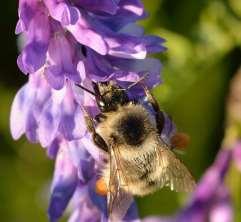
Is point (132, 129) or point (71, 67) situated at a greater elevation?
point (71, 67)

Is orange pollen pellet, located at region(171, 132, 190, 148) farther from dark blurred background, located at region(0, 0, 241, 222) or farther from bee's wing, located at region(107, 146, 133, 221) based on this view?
dark blurred background, located at region(0, 0, 241, 222)

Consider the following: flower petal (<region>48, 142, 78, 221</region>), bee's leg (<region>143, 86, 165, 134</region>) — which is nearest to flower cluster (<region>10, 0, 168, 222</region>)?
flower petal (<region>48, 142, 78, 221</region>)

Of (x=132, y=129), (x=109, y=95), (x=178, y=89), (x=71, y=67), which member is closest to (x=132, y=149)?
(x=132, y=129)

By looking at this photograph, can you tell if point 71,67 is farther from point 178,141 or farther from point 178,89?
point 178,89

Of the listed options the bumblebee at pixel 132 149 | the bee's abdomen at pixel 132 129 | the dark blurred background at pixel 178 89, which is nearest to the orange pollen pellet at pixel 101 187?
the bumblebee at pixel 132 149

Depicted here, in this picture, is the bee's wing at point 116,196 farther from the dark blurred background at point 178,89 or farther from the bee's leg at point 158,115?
the dark blurred background at point 178,89

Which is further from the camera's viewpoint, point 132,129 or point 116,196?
point 132,129

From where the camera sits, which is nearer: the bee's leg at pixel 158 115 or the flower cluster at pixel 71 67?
the flower cluster at pixel 71 67
